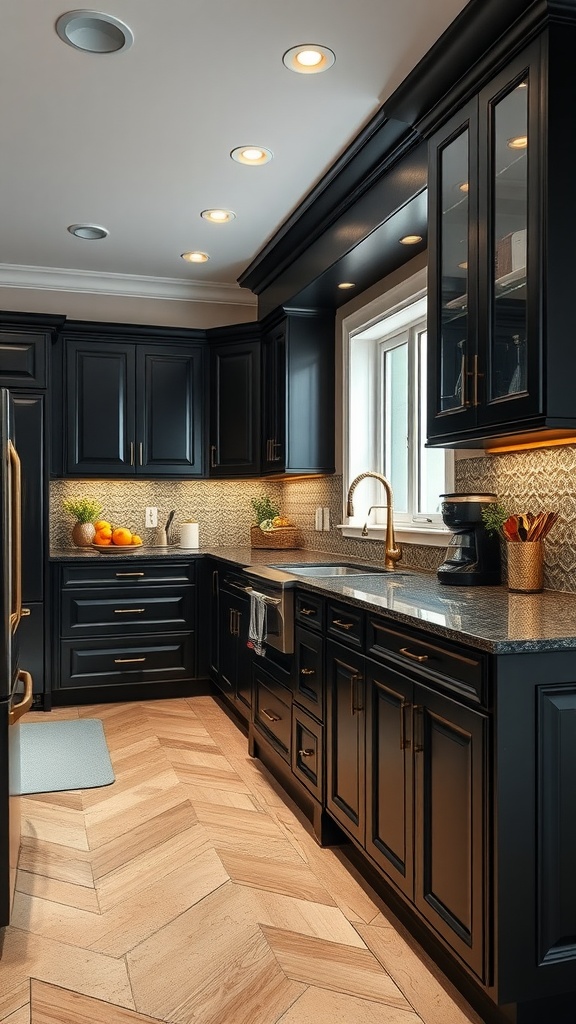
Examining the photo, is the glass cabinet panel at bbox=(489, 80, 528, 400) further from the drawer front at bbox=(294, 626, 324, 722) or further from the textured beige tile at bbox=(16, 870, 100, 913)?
the textured beige tile at bbox=(16, 870, 100, 913)

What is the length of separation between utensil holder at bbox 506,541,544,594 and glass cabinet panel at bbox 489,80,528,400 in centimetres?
50

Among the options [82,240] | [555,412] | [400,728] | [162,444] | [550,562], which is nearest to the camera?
[555,412]

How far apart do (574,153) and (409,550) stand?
1961 millimetres

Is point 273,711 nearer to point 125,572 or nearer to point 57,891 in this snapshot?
point 57,891

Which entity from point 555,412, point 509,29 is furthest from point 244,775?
point 509,29

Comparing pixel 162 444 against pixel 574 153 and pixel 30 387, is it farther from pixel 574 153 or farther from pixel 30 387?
pixel 574 153

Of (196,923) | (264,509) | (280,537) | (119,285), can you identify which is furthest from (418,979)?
(119,285)

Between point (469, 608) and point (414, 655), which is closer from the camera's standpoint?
point (414, 655)

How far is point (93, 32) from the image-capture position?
2455 millimetres

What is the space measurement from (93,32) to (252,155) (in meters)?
0.98

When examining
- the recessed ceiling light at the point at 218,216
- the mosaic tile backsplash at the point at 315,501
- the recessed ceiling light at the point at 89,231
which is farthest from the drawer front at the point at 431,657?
the recessed ceiling light at the point at 89,231

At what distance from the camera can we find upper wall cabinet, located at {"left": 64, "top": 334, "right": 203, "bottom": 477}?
5.00m

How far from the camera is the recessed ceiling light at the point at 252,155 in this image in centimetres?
326

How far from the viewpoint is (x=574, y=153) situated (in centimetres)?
200
